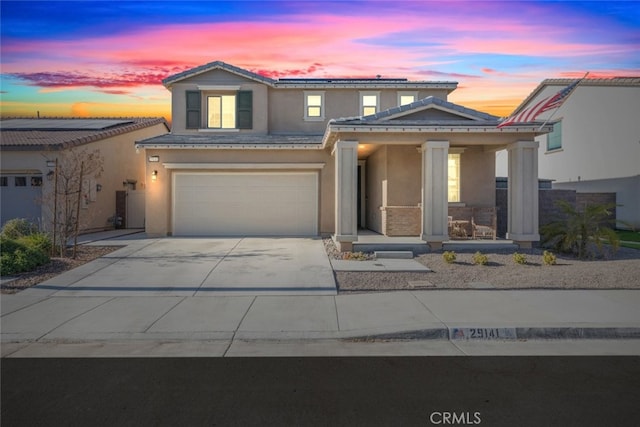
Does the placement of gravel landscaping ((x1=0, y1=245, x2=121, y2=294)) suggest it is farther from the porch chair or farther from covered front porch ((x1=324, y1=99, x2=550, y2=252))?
the porch chair

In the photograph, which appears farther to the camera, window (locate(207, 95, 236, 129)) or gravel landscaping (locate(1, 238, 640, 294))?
window (locate(207, 95, 236, 129))

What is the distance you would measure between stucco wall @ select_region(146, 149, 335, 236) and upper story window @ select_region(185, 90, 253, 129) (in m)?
2.39

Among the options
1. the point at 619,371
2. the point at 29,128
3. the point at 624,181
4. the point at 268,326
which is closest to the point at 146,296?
the point at 268,326

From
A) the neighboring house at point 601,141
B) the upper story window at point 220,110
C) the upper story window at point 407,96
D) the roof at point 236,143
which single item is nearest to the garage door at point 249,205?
the roof at point 236,143

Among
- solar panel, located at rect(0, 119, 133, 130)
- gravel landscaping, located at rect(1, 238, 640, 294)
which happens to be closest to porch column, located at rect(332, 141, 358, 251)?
gravel landscaping, located at rect(1, 238, 640, 294)

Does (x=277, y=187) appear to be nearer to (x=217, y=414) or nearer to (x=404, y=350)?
(x=404, y=350)

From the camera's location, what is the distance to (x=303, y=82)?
62.0ft

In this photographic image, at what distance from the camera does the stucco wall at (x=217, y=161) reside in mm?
16484

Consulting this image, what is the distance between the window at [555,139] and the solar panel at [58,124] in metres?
23.3

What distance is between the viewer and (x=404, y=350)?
5.89 meters

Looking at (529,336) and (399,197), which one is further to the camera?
(399,197)

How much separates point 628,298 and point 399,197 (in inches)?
299

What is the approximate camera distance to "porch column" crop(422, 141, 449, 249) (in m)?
12.9

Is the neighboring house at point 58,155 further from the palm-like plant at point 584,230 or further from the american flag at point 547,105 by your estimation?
the palm-like plant at point 584,230
